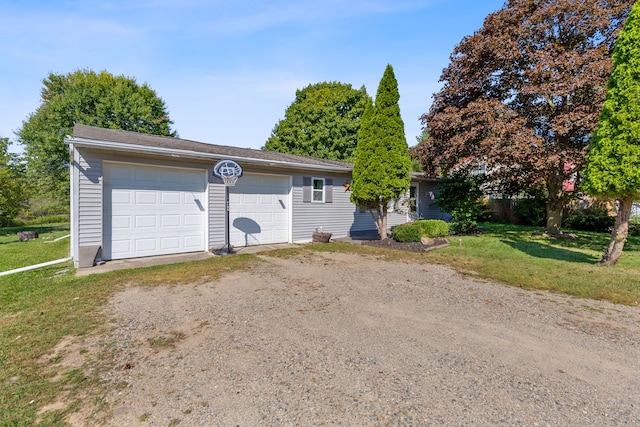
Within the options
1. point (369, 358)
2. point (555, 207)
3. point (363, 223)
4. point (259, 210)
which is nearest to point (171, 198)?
point (259, 210)

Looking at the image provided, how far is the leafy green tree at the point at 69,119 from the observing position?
61.3ft

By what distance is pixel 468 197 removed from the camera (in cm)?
1105

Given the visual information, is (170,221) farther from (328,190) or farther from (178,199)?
(328,190)

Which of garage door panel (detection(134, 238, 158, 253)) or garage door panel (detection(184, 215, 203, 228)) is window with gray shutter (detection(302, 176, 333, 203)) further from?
garage door panel (detection(134, 238, 158, 253))

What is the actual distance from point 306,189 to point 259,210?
1.74 m

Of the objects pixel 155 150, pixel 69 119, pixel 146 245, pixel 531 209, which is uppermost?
pixel 69 119

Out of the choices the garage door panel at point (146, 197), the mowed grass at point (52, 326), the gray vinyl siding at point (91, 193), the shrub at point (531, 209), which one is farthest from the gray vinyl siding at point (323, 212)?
the shrub at point (531, 209)

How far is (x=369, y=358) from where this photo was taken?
2.64 m

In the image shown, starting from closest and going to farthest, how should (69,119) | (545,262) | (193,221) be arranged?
(545,262)
(193,221)
(69,119)

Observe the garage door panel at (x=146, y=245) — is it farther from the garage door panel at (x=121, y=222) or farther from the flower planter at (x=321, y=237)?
the flower planter at (x=321, y=237)

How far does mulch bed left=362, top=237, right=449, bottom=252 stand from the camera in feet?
27.7

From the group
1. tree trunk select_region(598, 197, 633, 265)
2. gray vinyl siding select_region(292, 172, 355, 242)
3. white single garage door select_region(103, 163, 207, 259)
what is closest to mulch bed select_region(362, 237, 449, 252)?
gray vinyl siding select_region(292, 172, 355, 242)

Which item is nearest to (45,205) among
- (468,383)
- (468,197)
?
(468,197)

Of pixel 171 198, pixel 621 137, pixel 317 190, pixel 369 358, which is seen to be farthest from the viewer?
pixel 317 190
